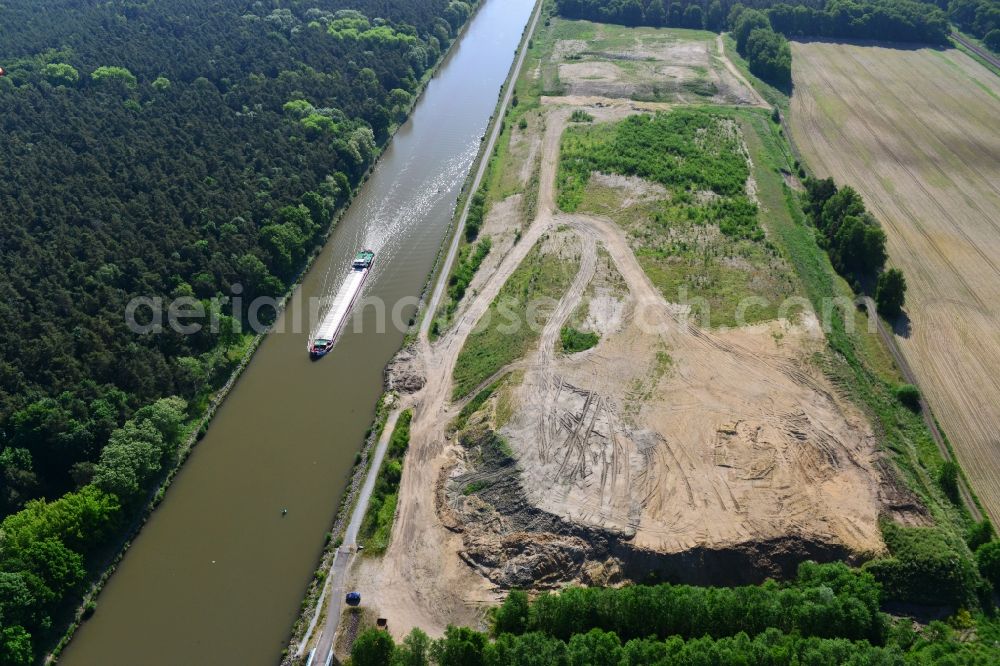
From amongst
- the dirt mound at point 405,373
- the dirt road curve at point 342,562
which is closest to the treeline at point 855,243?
the dirt mound at point 405,373

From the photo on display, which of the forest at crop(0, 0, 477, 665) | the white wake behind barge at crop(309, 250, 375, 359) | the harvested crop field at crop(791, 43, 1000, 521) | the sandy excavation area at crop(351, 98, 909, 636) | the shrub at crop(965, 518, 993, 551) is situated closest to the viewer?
the sandy excavation area at crop(351, 98, 909, 636)

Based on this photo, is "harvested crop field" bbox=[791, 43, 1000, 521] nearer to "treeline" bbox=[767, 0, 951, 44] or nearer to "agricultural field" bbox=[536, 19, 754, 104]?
"treeline" bbox=[767, 0, 951, 44]

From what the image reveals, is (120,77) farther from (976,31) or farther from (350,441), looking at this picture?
(976,31)

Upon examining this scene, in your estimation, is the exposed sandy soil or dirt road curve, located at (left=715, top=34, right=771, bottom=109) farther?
the exposed sandy soil

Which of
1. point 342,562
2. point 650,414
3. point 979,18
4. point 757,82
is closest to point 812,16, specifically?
point 757,82

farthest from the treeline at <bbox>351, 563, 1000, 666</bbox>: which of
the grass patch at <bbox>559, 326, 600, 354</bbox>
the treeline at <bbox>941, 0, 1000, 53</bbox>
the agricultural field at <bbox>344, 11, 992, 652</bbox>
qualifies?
the treeline at <bbox>941, 0, 1000, 53</bbox>

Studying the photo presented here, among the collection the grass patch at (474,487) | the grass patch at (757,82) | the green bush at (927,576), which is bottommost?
the grass patch at (474,487)

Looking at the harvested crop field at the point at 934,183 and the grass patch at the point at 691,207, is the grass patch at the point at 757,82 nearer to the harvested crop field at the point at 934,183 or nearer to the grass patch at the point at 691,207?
the harvested crop field at the point at 934,183

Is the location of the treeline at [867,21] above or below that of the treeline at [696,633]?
above
